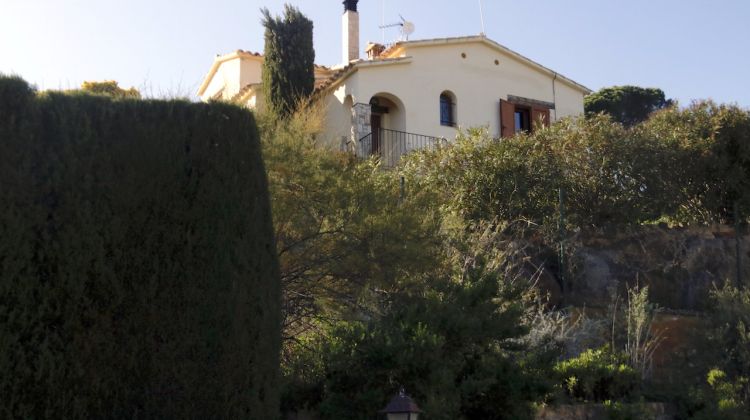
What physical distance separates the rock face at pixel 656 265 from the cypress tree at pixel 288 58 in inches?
327

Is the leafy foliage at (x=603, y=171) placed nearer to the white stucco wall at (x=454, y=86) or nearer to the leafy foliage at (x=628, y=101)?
the white stucco wall at (x=454, y=86)

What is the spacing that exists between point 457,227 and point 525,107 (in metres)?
13.6

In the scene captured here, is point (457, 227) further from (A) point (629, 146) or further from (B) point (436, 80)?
(B) point (436, 80)

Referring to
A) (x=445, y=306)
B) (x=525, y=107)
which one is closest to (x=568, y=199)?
(x=445, y=306)

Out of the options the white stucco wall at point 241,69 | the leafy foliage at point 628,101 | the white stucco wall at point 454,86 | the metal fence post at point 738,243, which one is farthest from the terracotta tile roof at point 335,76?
the leafy foliage at point 628,101

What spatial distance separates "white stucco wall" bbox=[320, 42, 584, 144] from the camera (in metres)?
19.6

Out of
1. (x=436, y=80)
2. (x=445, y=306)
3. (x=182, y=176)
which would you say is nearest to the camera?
(x=182, y=176)

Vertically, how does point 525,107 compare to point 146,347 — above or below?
above

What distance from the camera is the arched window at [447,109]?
69.8 feet

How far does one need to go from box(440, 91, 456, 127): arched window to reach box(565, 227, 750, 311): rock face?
9959mm

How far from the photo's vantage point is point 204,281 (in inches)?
234

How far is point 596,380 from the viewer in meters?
8.77

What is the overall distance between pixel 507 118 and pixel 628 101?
15628mm

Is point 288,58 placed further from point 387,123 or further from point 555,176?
point 555,176
